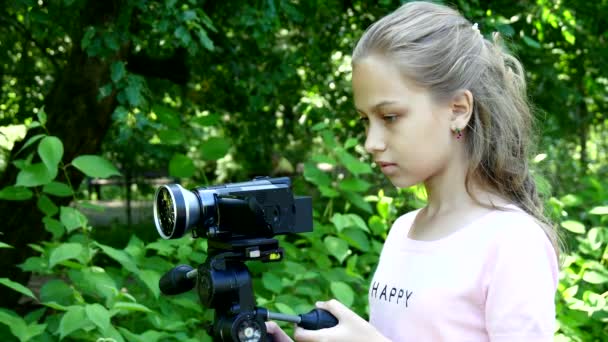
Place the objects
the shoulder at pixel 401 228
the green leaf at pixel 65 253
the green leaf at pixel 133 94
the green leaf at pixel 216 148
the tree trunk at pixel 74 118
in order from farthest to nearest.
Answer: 1. the tree trunk at pixel 74 118
2. the green leaf at pixel 133 94
3. the green leaf at pixel 216 148
4. the green leaf at pixel 65 253
5. the shoulder at pixel 401 228

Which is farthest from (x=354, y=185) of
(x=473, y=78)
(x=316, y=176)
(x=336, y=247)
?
(x=473, y=78)

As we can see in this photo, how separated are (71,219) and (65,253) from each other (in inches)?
9.4

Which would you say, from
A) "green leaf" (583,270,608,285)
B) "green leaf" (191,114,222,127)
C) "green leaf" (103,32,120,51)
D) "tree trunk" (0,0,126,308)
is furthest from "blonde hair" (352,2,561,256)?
"tree trunk" (0,0,126,308)

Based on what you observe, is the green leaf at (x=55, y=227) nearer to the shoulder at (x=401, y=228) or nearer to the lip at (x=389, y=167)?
the shoulder at (x=401, y=228)

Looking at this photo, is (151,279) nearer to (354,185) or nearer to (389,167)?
(354,185)

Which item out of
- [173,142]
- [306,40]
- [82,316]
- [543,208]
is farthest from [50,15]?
[543,208]

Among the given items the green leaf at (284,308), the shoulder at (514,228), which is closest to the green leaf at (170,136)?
the green leaf at (284,308)

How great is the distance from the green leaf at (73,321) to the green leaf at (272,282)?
0.74 meters

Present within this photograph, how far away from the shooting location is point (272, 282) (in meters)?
2.89

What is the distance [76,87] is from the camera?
4258 mm

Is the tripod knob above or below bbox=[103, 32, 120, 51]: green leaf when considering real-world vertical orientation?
below

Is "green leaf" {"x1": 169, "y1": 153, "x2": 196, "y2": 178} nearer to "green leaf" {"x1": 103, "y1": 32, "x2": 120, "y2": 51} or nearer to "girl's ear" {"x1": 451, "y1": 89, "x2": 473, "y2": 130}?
"green leaf" {"x1": 103, "y1": 32, "x2": 120, "y2": 51}

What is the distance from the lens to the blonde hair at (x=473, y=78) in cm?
168

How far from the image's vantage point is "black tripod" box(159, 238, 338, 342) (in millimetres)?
1607
